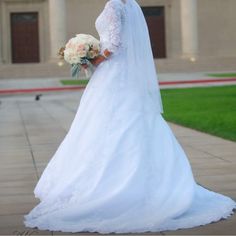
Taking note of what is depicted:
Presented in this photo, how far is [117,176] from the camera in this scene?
5961 mm

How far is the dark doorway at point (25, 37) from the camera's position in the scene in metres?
52.5

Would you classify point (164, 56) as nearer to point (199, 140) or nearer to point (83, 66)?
point (199, 140)

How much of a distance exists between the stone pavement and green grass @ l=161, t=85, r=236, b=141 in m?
0.45

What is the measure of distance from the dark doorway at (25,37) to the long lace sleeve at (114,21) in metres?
46.9

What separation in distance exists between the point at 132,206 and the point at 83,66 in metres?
1.45

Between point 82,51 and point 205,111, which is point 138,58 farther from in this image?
point 205,111

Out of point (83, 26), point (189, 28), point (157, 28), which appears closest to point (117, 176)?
point (189, 28)

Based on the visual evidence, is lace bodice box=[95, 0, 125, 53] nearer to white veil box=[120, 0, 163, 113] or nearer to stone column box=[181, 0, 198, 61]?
white veil box=[120, 0, 163, 113]

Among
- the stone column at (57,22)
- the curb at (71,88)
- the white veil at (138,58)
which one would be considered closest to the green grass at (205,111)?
the white veil at (138,58)

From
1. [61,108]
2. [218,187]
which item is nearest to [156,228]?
[218,187]

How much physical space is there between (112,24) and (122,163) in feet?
4.18

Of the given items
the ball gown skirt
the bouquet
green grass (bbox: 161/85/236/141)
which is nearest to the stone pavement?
the ball gown skirt

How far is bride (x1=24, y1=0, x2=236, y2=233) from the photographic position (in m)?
5.78

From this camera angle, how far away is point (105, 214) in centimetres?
577
